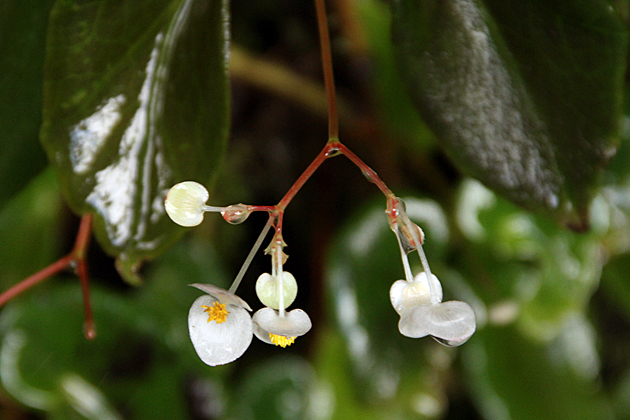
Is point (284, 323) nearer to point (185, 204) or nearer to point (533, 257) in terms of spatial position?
point (185, 204)

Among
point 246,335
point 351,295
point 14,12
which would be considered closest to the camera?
point 246,335

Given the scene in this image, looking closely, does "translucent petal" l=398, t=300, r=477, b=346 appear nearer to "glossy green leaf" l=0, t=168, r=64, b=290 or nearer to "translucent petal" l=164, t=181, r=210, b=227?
"translucent petal" l=164, t=181, r=210, b=227

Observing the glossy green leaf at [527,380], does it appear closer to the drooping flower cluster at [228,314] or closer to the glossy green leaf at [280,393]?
the glossy green leaf at [280,393]

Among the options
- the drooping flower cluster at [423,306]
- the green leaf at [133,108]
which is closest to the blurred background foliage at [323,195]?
the green leaf at [133,108]

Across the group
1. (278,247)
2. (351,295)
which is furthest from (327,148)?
(351,295)

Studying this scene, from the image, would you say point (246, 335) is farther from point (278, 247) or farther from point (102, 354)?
point (102, 354)

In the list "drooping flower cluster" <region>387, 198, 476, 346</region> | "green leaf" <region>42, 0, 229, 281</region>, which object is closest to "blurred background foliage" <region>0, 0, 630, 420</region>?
"green leaf" <region>42, 0, 229, 281</region>
